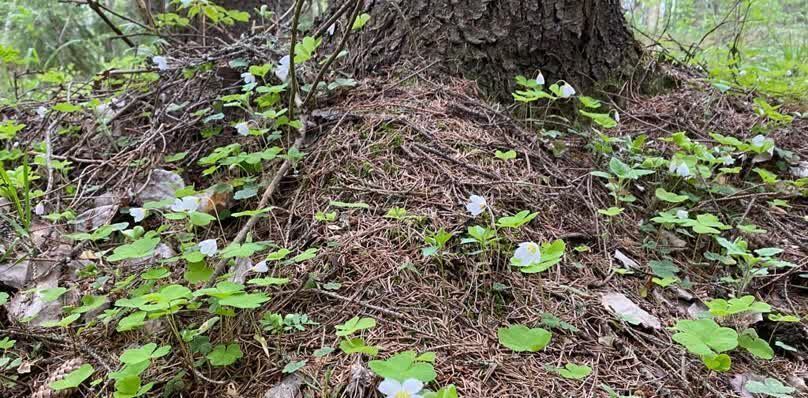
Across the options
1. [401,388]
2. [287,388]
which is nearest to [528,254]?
[401,388]

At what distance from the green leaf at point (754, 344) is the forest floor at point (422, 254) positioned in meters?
0.05

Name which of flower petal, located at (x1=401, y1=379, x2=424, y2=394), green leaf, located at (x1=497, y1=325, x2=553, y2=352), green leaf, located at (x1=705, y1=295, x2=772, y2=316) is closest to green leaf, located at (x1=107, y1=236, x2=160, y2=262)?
flower petal, located at (x1=401, y1=379, x2=424, y2=394)

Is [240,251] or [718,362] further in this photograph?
[240,251]

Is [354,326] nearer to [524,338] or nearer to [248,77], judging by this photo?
[524,338]

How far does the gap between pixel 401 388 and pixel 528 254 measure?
0.63m

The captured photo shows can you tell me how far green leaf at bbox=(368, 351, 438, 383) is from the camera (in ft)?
3.89

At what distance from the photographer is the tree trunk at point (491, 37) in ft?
8.48

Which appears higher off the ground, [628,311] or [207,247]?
[207,247]

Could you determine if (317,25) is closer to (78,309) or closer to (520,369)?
(78,309)

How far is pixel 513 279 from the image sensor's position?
170 centimetres

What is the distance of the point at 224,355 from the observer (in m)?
1.42

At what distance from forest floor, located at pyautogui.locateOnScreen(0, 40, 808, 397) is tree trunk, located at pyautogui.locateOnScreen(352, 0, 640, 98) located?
0.16 m

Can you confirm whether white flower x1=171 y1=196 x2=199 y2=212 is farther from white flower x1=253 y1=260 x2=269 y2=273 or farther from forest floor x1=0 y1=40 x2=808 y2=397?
white flower x1=253 y1=260 x2=269 y2=273

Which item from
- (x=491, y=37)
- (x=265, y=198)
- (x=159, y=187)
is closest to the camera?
(x=265, y=198)
